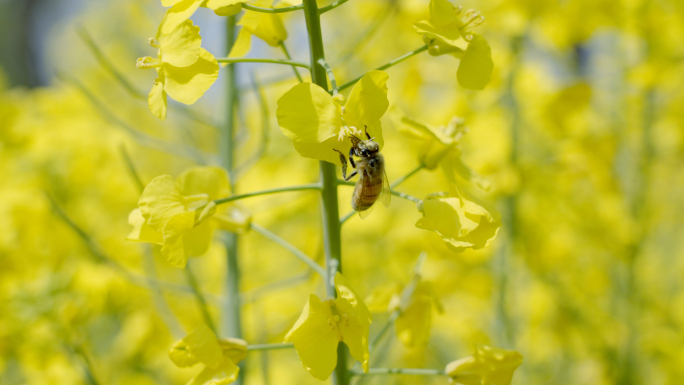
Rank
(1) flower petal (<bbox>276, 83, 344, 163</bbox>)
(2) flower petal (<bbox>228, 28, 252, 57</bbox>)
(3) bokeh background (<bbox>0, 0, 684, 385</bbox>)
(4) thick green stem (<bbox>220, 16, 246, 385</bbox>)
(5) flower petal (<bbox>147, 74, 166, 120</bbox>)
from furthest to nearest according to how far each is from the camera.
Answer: (3) bokeh background (<bbox>0, 0, 684, 385</bbox>) < (4) thick green stem (<bbox>220, 16, 246, 385</bbox>) < (2) flower petal (<bbox>228, 28, 252, 57</bbox>) < (5) flower petal (<bbox>147, 74, 166, 120</bbox>) < (1) flower petal (<bbox>276, 83, 344, 163</bbox>)

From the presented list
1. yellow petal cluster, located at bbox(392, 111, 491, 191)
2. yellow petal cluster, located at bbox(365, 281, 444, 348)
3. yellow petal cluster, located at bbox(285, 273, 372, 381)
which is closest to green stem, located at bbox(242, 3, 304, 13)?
yellow petal cluster, located at bbox(392, 111, 491, 191)

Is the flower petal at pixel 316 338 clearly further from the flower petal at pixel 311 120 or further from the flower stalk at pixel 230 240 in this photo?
the flower stalk at pixel 230 240

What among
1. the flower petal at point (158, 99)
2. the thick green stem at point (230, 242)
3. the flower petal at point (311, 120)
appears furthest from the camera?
the thick green stem at point (230, 242)

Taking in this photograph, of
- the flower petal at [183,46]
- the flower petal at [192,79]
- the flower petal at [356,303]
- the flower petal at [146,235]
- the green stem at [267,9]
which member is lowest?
the flower petal at [356,303]

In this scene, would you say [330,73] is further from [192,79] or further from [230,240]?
[230,240]

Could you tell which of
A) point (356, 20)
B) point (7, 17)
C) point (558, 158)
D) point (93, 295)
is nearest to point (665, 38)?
point (558, 158)

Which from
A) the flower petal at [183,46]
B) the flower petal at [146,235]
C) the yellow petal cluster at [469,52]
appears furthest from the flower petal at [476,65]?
the flower petal at [146,235]

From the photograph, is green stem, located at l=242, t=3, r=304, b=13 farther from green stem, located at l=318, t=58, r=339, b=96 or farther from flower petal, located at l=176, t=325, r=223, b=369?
flower petal, located at l=176, t=325, r=223, b=369

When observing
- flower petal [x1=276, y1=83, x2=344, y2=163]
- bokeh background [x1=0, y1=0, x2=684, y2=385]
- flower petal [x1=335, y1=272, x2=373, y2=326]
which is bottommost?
bokeh background [x1=0, y1=0, x2=684, y2=385]
